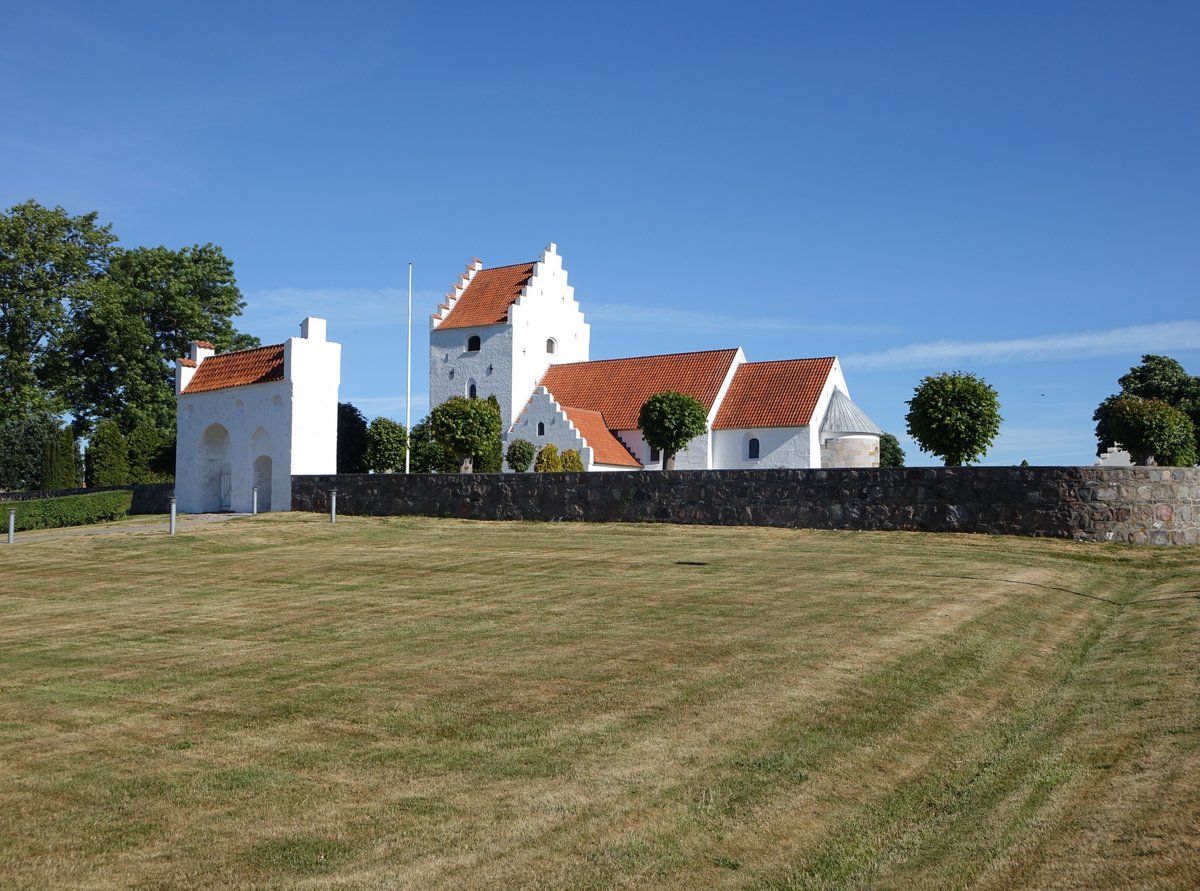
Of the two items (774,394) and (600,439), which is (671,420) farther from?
(774,394)

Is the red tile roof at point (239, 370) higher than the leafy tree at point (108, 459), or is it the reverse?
the red tile roof at point (239, 370)

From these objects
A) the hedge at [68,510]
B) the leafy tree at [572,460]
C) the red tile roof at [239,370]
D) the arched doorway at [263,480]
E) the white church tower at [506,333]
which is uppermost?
the white church tower at [506,333]

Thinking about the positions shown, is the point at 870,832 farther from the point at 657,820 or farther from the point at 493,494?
the point at 493,494

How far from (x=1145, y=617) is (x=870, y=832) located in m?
10.5

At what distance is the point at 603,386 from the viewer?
52812 millimetres

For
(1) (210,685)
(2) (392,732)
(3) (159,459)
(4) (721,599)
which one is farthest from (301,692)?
(3) (159,459)

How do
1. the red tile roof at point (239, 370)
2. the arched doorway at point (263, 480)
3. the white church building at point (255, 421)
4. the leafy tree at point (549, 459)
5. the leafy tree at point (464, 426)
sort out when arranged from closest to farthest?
the white church building at point (255, 421) < the red tile roof at point (239, 370) < the arched doorway at point (263, 480) < the leafy tree at point (464, 426) < the leafy tree at point (549, 459)

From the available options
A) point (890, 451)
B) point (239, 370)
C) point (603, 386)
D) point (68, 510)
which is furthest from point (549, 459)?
point (890, 451)

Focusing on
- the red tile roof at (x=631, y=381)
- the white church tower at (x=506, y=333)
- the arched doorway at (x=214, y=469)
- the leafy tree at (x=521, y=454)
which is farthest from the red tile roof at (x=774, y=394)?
the arched doorway at (x=214, y=469)

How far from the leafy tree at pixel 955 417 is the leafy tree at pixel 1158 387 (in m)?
32.4

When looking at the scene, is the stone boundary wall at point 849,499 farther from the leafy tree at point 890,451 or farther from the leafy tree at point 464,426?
the leafy tree at point 890,451

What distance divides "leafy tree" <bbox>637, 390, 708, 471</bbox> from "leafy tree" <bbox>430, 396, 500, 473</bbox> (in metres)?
6.30

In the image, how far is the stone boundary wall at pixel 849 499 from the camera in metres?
23.4

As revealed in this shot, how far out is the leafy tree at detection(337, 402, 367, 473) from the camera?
46562 millimetres
